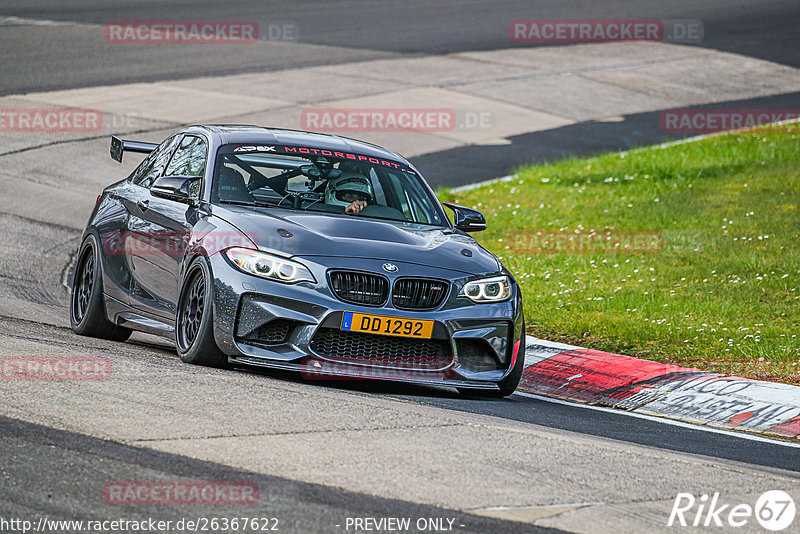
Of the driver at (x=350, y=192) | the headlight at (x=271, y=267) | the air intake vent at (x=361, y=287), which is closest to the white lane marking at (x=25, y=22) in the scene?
the driver at (x=350, y=192)

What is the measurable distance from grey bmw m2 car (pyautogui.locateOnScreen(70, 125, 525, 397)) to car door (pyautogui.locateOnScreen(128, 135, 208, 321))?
0.01 m

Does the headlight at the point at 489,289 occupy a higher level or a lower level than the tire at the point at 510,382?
higher

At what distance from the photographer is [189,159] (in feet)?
30.8

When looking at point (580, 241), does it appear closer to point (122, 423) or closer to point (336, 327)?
point (336, 327)

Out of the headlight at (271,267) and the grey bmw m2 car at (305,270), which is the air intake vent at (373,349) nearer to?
the grey bmw m2 car at (305,270)

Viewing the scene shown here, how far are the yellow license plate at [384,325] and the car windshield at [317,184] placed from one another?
130cm

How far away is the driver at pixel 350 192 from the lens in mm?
8875

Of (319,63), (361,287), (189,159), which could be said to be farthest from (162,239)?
(319,63)

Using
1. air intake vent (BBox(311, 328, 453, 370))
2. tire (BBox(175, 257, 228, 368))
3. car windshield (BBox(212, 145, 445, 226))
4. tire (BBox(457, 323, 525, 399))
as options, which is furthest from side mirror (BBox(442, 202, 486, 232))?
tire (BBox(175, 257, 228, 368))

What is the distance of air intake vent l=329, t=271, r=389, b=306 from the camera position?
7695 millimetres

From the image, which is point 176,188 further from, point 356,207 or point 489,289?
point 489,289

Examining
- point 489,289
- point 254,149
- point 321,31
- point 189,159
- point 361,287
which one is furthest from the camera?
point 321,31

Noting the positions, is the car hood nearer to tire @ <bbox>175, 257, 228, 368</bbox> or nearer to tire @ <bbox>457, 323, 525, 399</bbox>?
tire @ <bbox>175, 257, 228, 368</bbox>

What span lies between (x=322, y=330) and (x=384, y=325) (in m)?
0.37
